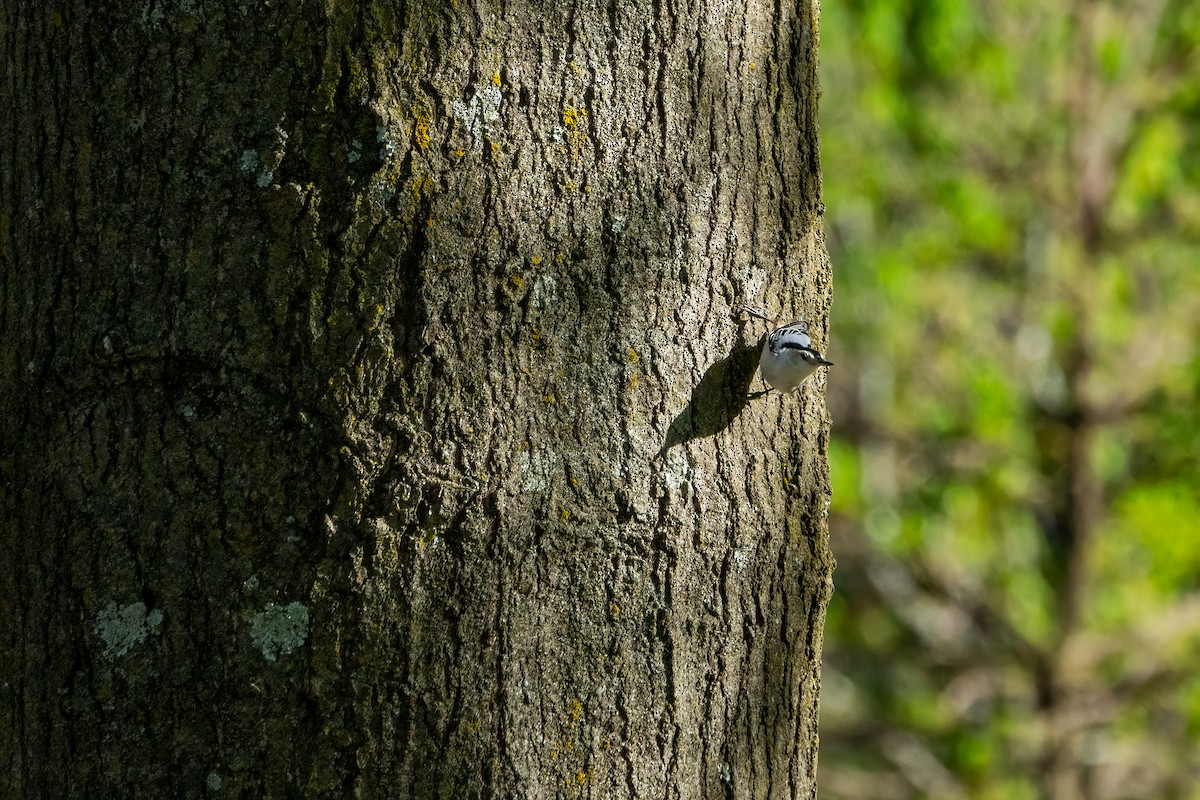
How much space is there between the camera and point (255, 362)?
4.11 ft

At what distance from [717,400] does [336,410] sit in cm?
46

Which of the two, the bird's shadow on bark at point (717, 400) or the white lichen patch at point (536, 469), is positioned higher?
the bird's shadow on bark at point (717, 400)

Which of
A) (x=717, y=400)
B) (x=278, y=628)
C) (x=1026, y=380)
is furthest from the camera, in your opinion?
(x=1026, y=380)

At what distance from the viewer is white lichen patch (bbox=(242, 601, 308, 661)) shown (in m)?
1.24

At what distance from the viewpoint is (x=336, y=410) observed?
1.25 m

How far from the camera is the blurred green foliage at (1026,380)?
548 centimetres

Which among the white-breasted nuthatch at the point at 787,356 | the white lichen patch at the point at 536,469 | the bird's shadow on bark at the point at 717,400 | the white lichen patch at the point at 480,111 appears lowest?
the white lichen patch at the point at 536,469

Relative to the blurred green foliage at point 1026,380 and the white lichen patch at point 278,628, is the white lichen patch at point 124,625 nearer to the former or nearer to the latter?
the white lichen patch at point 278,628

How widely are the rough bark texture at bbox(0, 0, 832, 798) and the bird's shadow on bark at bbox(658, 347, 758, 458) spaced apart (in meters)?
0.05

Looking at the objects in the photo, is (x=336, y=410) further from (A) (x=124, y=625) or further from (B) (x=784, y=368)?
(B) (x=784, y=368)

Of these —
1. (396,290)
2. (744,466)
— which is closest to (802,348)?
(744,466)

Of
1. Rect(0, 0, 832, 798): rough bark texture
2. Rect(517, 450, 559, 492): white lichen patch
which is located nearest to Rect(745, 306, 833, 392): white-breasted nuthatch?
Rect(0, 0, 832, 798): rough bark texture

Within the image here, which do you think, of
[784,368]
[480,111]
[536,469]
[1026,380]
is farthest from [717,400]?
[1026,380]

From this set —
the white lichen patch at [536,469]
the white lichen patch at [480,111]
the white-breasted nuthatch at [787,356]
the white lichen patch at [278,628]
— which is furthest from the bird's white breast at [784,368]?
the white lichen patch at [278,628]
